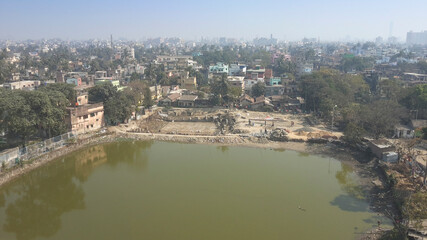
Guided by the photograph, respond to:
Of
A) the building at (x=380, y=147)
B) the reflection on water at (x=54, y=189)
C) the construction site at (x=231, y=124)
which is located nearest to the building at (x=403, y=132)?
the construction site at (x=231, y=124)

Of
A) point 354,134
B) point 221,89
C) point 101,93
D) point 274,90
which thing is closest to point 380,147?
point 354,134

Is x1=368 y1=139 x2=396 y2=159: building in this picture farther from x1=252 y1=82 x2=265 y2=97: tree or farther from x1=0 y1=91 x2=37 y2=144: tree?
x1=0 y1=91 x2=37 y2=144: tree

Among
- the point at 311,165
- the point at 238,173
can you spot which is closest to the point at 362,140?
the point at 311,165

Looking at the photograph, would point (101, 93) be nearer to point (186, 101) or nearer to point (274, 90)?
point (186, 101)

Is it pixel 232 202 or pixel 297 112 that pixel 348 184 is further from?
pixel 297 112

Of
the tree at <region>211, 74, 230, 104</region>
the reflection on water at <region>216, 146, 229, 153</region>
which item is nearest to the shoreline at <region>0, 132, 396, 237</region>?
the reflection on water at <region>216, 146, 229, 153</region>

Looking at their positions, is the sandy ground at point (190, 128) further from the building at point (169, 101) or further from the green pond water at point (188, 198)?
the building at point (169, 101)
